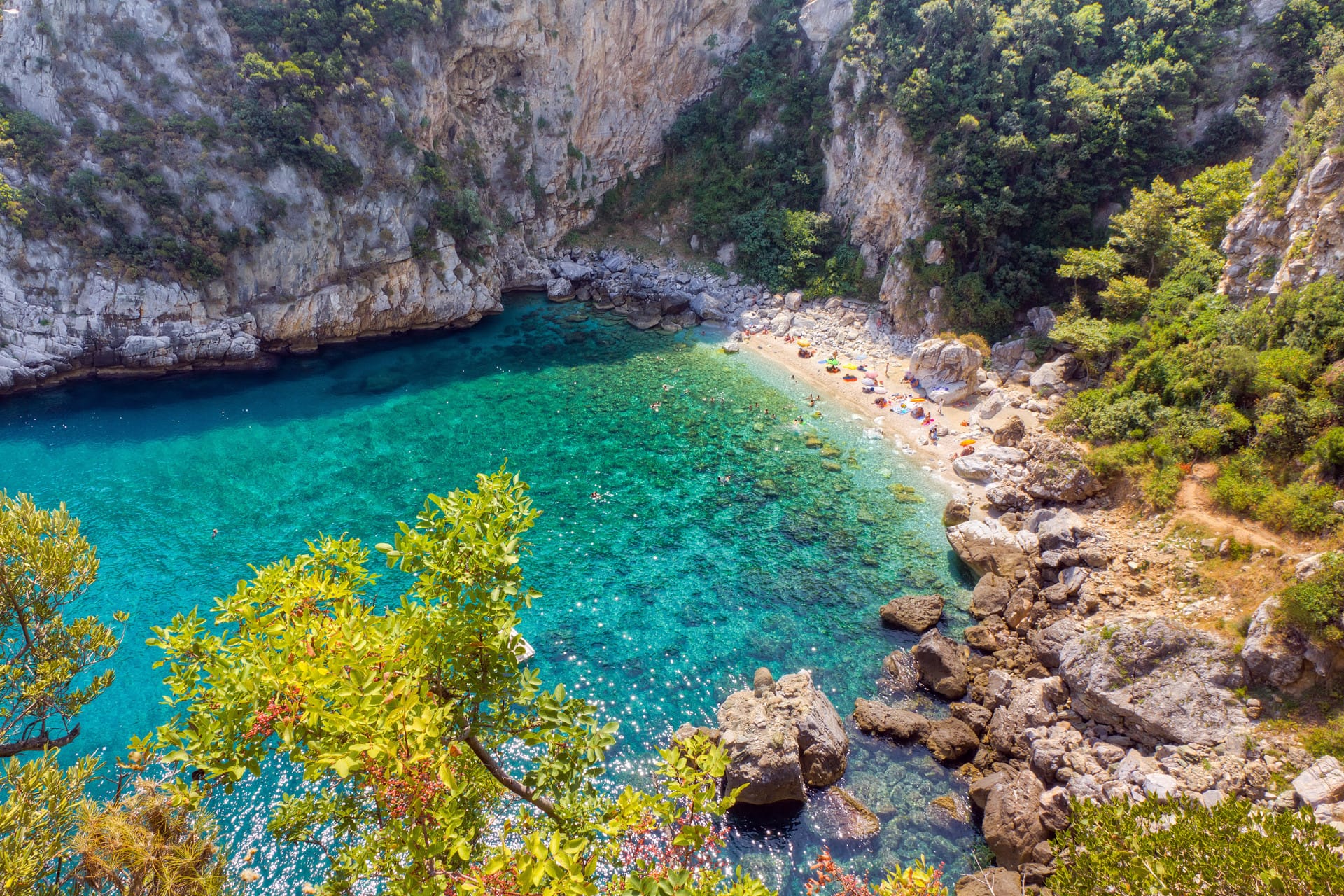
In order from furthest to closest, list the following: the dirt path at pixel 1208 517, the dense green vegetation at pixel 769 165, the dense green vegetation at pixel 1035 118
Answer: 1. the dense green vegetation at pixel 769 165
2. the dense green vegetation at pixel 1035 118
3. the dirt path at pixel 1208 517

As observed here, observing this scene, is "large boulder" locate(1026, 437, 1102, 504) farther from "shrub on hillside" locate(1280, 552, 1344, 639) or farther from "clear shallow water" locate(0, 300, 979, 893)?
"shrub on hillside" locate(1280, 552, 1344, 639)

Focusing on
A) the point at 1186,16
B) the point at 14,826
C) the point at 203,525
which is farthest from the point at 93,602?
the point at 1186,16

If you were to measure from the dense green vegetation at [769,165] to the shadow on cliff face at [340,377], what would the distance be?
36.1 ft

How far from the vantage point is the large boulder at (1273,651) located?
559 inches

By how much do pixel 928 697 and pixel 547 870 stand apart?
16.1 metres

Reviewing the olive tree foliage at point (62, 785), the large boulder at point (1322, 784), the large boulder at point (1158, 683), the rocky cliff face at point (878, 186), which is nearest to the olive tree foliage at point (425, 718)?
the olive tree foliage at point (62, 785)

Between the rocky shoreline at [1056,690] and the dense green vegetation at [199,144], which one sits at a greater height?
the dense green vegetation at [199,144]

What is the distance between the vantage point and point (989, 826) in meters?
14.0

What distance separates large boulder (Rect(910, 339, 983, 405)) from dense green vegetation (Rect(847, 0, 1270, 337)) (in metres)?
3.52

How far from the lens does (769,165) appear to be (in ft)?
151

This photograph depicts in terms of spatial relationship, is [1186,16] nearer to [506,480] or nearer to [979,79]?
[979,79]

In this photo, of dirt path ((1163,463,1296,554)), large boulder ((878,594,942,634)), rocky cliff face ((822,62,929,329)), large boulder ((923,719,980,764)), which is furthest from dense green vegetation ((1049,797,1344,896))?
rocky cliff face ((822,62,929,329))

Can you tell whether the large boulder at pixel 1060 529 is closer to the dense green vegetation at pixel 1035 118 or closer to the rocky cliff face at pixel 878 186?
the dense green vegetation at pixel 1035 118

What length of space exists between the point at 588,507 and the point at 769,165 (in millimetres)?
33373
